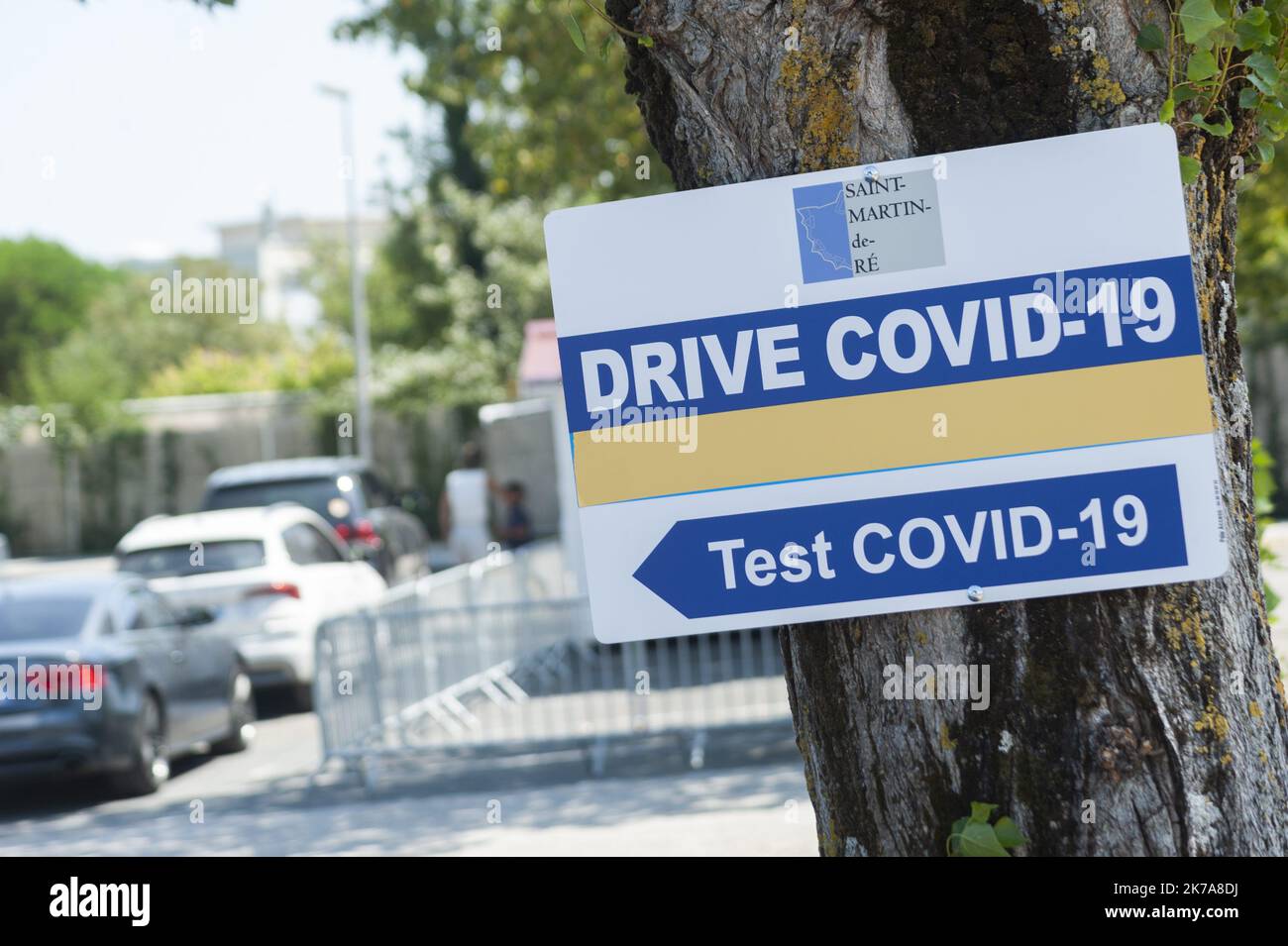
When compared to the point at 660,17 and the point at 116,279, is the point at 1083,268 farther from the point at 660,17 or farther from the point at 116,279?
the point at 116,279

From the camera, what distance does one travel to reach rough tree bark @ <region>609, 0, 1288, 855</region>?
7.84 feet

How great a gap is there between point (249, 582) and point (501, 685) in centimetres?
224

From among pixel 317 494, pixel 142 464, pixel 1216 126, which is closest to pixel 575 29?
pixel 1216 126

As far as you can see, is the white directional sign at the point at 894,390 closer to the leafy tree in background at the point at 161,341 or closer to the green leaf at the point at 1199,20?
the green leaf at the point at 1199,20

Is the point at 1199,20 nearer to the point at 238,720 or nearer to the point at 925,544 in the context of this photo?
the point at 925,544

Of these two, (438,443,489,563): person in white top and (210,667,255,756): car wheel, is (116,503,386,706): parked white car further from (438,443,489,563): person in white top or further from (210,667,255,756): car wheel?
(438,443,489,563): person in white top

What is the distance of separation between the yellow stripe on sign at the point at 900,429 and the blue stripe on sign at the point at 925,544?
7 centimetres

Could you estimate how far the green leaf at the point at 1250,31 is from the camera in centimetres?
243

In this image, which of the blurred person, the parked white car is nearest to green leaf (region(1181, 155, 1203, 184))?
the parked white car

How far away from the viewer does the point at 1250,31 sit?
244 centimetres

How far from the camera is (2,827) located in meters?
8.88

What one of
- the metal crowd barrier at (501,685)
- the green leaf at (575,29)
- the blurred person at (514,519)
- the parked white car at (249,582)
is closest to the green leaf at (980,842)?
the green leaf at (575,29)
